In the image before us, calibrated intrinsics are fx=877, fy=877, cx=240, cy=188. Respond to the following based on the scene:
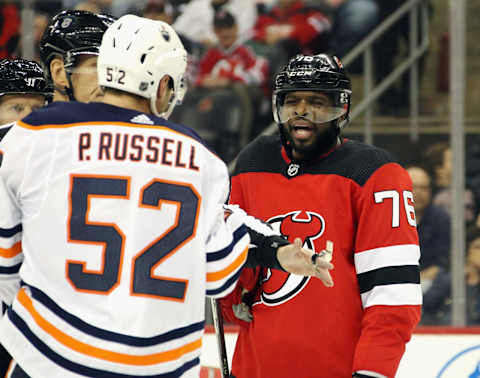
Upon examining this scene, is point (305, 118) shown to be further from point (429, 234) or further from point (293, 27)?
point (293, 27)

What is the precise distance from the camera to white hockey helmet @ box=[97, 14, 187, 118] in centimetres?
157

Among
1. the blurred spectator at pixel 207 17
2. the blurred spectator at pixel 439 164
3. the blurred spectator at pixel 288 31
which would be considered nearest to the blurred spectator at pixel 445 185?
the blurred spectator at pixel 439 164

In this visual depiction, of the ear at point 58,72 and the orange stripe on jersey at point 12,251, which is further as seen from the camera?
the ear at point 58,72

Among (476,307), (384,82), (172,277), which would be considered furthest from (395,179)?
(384,82)

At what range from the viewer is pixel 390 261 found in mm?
1988

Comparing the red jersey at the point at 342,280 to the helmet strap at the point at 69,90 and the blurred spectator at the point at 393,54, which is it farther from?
the blurred spectator at the point at 393,54

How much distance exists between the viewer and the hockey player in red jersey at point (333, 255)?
1985mm

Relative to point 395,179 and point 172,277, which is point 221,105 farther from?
point 172,277

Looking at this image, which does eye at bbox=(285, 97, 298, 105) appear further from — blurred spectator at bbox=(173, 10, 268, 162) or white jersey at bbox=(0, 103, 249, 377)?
blurred spectator at bbox=(173, 10, 268, 162)

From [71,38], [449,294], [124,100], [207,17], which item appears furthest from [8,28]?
[124,100]

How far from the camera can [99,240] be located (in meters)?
1.50

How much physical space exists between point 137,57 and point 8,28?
332 centimetres

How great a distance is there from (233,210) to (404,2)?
11.0 ft

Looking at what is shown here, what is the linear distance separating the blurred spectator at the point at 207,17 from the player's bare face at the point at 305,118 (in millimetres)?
2744
